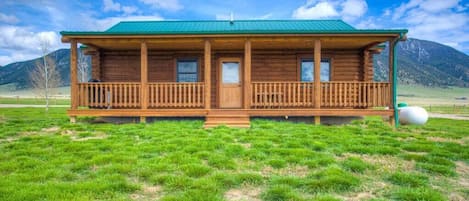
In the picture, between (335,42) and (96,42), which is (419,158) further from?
(96,42)

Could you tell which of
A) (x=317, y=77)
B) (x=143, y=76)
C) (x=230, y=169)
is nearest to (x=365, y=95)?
(x=317, y=77)

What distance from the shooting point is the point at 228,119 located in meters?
8.93

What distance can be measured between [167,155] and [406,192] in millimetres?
3494

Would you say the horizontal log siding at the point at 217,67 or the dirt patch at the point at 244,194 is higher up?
the horizontal log siding at the point at 217,67

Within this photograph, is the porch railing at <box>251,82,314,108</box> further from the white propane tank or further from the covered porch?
the white propane tank

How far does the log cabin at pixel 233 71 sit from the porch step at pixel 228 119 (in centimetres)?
3

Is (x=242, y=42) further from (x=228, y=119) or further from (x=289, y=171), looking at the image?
(x=289, y=171)

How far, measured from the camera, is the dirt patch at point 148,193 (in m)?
3.27

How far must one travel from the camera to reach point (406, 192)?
3330 millimetres

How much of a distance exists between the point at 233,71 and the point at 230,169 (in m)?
7.34

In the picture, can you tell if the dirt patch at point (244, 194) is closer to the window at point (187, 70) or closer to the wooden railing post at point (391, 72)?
the wooden railing post at point (391, 72)

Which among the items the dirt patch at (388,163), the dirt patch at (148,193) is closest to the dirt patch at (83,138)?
the dirt patch at (148,193)

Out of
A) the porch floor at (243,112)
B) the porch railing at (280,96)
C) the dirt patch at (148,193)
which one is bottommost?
the dirt patch at (148,193)

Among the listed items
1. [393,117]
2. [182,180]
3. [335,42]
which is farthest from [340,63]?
[182,180]
